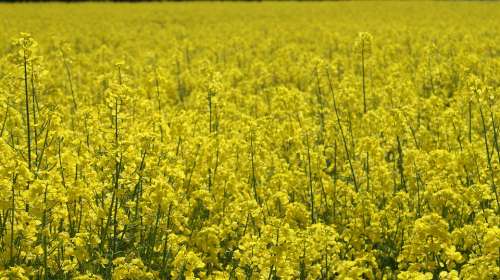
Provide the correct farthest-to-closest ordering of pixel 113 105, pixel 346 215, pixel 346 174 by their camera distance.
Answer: pixel 346 174, pixel 346 215, pixel 113 105

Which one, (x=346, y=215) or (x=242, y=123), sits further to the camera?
(x=242, y=123)

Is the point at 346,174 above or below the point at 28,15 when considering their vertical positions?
below

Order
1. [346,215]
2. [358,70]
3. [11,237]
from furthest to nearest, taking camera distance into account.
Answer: [358,70], [346,215], [11,237]

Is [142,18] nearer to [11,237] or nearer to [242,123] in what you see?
[242,123]

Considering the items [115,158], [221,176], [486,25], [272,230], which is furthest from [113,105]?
[486,25]

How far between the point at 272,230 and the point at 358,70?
8.75m

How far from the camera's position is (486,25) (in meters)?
18.9

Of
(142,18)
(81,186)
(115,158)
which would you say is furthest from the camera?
(142,18)

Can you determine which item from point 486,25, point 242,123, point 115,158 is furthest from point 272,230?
point 486,25

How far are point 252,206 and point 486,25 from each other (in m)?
16.3

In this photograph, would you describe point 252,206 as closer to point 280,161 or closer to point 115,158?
point 115,158

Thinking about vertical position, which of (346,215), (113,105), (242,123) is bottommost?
(346,215)

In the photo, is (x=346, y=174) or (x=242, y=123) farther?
(x=242, y=123)

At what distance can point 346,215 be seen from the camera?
205 inches
